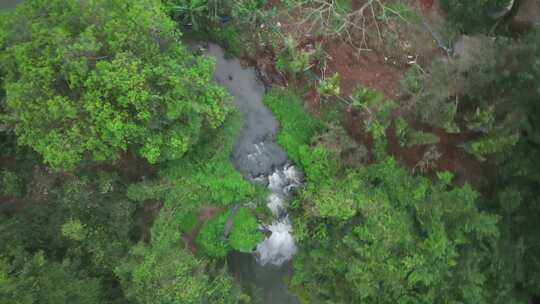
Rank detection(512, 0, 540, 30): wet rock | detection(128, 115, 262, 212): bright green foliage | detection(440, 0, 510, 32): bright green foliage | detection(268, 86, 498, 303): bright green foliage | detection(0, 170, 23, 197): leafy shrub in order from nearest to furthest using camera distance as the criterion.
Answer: detection(268, 86, 498, 303): bright green foliage
detection(0, 170, 23, 197): leafy shrub
detection(128, 115, 262, 212): bright green foliage
detection(440, 0, 510, 32): bright green foliage
detection(512, 0, 540, 30): wet rock

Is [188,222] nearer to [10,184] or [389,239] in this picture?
[10,184]

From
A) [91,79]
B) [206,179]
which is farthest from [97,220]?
[91,79]

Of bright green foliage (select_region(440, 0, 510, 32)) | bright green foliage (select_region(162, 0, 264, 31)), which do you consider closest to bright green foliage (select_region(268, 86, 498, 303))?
bright green foliage (select_region(440, 0, 510, 32))

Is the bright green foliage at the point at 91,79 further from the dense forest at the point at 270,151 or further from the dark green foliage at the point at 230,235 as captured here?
the dark green foliage at the point at 230,235

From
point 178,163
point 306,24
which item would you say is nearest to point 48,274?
point 178,163

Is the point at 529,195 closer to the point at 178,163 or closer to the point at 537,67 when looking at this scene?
the point at 537,67

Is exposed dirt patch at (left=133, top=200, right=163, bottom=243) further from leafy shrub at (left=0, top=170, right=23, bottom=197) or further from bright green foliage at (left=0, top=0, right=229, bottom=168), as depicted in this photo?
leafy shrub at (left=0, top=170, right=23, bottom=197)
